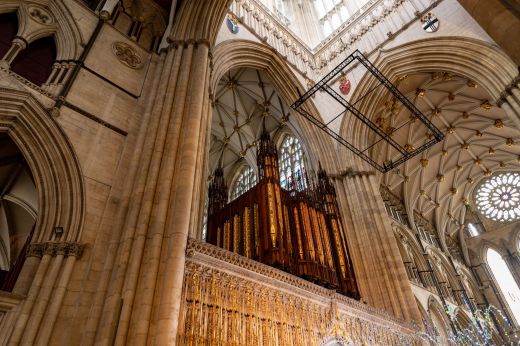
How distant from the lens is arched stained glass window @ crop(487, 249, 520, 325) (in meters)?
19.0

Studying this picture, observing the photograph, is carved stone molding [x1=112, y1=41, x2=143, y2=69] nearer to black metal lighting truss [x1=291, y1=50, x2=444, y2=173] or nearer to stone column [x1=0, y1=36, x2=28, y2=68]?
stone column [x1=0, y1=36, x2=28, y2=68]

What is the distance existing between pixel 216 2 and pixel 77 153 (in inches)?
237

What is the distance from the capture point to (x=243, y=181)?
16.4 m

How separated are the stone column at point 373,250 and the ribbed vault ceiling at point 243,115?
13.9 ft

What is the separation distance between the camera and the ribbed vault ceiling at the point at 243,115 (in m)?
14.1

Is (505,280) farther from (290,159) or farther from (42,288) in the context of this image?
(42,288)

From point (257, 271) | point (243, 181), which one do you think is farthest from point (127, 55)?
point (243, 181)

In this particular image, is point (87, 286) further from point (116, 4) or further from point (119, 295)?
point (116, 4)

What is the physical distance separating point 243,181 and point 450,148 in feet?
37.7

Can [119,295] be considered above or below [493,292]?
below

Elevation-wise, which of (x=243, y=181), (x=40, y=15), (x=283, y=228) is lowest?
(x=283, y=228)

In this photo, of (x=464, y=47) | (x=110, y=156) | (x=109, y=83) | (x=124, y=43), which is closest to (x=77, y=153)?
(x=110, y=156)

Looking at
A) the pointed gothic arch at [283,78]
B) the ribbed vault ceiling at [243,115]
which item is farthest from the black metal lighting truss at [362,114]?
the ribbed vault ceiling at [243,115]

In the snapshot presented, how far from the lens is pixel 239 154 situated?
16.1 m
